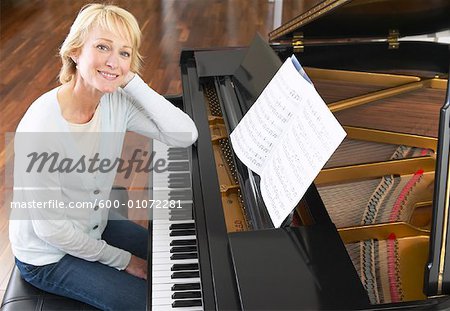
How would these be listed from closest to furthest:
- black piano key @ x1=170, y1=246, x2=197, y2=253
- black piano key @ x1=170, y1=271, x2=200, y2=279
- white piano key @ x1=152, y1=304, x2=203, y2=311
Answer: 1. white piano key @ x1=152, y1=304, x2=203, y2=311
2. black piano key @ x1=170, y1=271, x2=200, y2=279
3. black piano key @ x1=170, y1=246, x2=197, y2=253

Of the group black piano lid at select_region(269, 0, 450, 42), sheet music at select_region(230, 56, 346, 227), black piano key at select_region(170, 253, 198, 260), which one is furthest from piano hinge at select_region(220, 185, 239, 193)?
black piano lid at select_region(269, 0, 450, 42)

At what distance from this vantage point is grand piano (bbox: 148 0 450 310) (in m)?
1.48

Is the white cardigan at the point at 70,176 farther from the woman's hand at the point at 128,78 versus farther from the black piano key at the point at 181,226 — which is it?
the black piano key at the point at 181,226

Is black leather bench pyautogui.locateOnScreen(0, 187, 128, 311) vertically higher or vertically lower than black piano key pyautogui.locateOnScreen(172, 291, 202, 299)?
higher

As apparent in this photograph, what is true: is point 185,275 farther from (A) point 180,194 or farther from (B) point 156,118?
(B) point 156,118

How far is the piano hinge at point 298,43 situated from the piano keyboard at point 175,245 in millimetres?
783

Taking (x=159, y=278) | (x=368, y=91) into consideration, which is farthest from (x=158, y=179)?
(x=368, y=91)

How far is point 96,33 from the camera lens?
197cm

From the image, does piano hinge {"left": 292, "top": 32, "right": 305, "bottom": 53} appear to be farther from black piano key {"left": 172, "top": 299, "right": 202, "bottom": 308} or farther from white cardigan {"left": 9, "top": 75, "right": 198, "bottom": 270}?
black piano key {"left": 172, "top": 299, "right": 202, "bottom": 308}

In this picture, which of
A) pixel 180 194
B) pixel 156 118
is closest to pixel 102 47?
pixel 156 118

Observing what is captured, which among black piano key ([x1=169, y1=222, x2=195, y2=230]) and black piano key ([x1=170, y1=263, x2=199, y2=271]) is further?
black piano key ([x1=169, y1=222, x2=195, y2=230])

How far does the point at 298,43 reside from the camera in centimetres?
281

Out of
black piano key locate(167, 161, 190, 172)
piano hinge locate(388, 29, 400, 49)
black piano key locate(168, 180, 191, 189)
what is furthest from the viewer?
piano hinge locate(388, 29, 400, 49)

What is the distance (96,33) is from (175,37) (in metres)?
4.52
